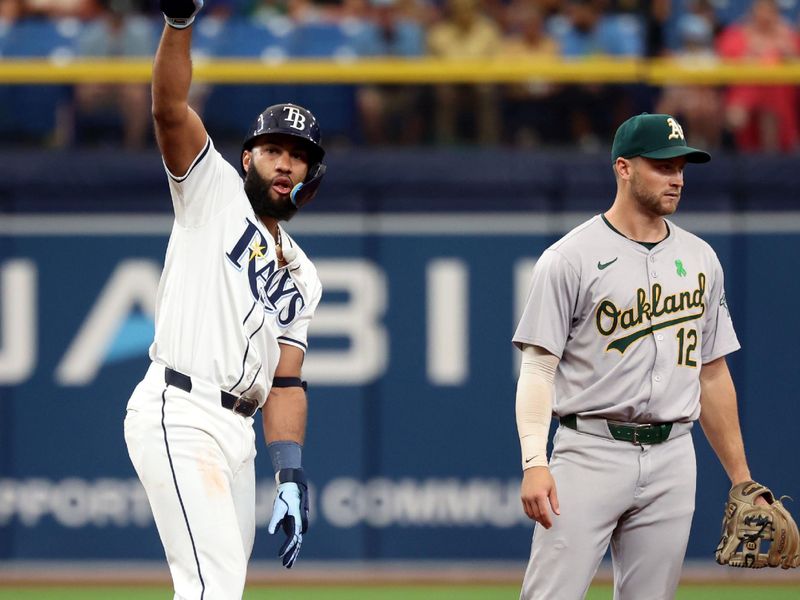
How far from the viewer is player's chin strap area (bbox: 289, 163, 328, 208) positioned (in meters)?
4.17

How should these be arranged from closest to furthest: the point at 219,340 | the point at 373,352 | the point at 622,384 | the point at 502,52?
the point at 219,340 → the point at 622,384 → the point at 373,352 → the point at 502,52

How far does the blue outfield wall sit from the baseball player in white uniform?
3.91 m

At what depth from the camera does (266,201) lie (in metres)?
4.17

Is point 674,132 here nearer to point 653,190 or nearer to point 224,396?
point 653,190

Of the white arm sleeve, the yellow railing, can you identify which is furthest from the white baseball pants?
the yellow railing

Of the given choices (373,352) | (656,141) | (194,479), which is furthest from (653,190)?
(373,352)

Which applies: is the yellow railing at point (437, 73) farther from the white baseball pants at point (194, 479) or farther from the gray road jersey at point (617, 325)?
the white baseball pants at point (194, 479)

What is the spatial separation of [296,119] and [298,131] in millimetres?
56

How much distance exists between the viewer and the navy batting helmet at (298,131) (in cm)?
419

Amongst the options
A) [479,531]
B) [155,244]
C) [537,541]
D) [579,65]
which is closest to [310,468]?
[479,531]

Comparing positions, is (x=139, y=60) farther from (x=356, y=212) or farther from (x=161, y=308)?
(x=161, y=308)

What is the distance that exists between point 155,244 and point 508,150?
2.28 metres

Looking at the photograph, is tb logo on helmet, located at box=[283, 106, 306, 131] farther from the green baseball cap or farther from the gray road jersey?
the green baseball cap

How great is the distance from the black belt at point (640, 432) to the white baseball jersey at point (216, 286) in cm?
111
